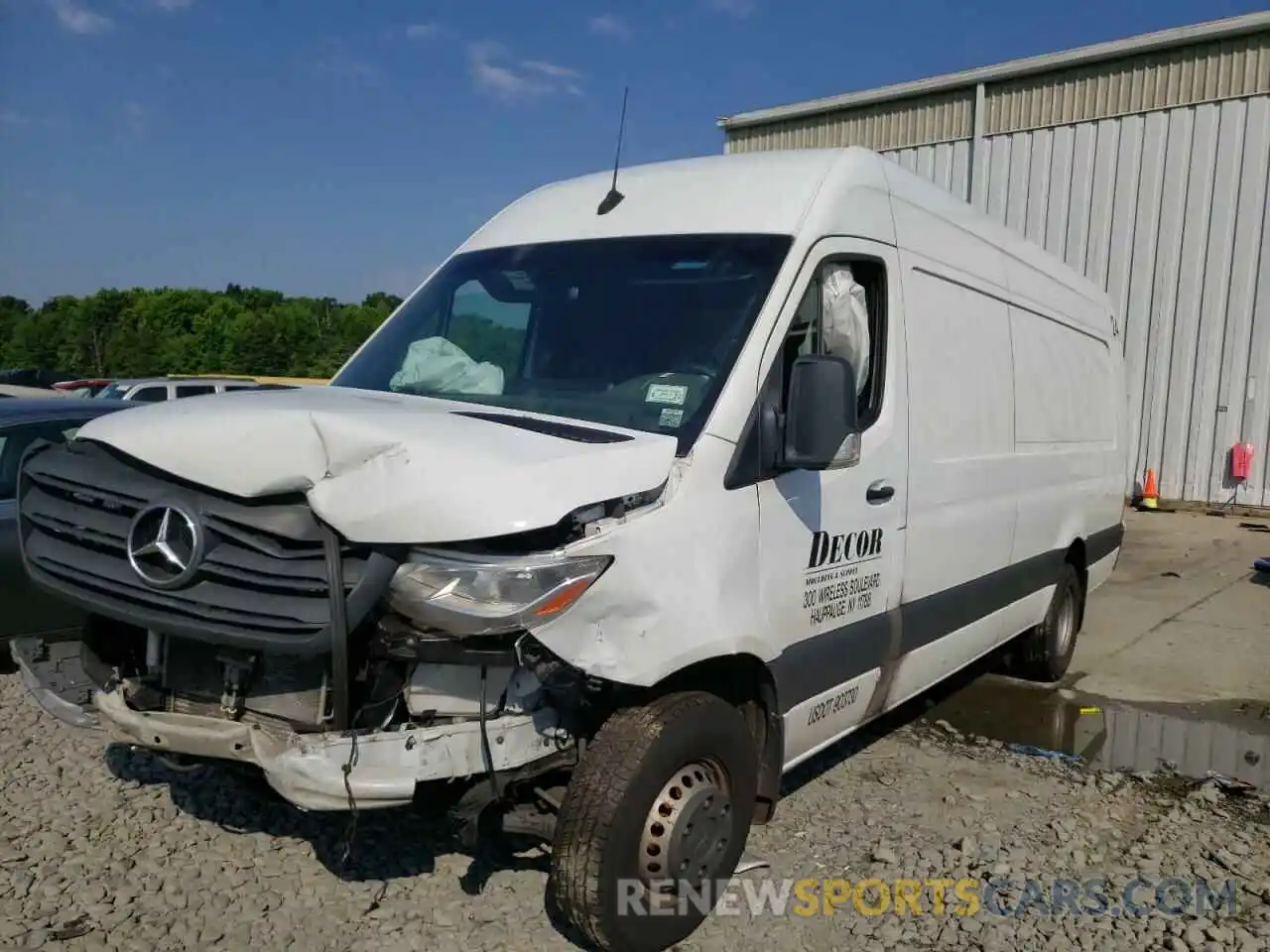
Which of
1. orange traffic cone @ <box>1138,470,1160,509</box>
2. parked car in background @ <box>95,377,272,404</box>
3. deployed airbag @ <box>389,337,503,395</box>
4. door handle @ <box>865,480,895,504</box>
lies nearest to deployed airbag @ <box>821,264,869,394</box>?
door handle @ <box>865,480,895,504</box>

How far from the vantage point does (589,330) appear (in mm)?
3758

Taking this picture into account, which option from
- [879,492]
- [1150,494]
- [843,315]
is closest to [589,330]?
[843,315]

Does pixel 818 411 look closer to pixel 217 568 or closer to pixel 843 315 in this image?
pixel 843 315

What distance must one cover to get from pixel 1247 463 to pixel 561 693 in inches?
556

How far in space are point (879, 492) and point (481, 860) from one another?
201 centimetres

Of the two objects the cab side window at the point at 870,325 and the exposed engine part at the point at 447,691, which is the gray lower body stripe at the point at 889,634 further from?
the exposed engine part at the point at 447,691

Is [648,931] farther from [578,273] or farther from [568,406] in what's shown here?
[578,273]

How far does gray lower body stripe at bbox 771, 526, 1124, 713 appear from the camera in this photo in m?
3.61

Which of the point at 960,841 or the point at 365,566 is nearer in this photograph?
the point at 365,566

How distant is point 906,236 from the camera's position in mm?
4312

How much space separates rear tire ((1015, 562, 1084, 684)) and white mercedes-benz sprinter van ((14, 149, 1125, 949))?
86.7 inches

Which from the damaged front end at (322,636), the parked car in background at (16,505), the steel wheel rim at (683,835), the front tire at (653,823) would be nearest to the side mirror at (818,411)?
the damaged front end at (322,636)

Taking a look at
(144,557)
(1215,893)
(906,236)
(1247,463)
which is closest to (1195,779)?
(1215,893)

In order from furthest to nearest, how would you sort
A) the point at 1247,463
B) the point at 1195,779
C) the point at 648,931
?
the point at 1247,463
the point at 1195,779
the point at 648,931
